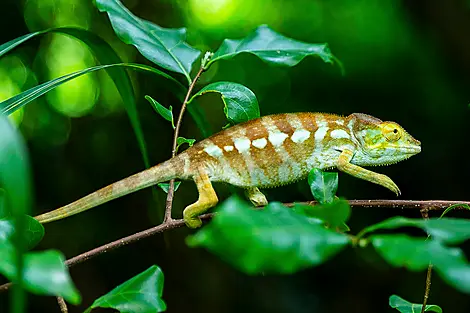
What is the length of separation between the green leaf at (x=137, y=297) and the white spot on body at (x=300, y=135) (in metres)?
0.54

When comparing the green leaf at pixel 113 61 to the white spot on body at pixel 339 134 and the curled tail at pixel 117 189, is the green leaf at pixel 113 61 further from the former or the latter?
the white spot on body at pixel 339 134

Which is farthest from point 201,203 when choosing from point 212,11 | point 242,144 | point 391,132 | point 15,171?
point 212,11

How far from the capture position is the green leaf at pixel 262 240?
42cm

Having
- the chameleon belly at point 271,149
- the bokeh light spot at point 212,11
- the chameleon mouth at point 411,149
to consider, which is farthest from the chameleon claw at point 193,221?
the bokeh light spot at point 212,11

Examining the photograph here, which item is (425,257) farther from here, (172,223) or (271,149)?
(271,149)

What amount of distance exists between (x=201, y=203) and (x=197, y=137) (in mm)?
3016

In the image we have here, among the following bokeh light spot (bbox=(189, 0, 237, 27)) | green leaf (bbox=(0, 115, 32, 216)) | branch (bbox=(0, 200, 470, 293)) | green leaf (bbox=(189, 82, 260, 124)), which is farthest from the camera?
bokeh light spot (bbox=(189, 0, 237, 27))

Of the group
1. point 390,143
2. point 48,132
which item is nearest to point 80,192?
point 48,132

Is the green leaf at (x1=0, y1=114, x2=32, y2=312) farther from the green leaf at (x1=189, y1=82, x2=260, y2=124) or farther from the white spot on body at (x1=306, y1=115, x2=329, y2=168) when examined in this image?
the white spot on body at (x1=306, y1=115, x2=329, y2=168)

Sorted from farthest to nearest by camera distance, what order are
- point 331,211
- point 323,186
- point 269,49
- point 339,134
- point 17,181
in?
point 339,134
point 269,49
point 323,186
point 331,211
point 17,181

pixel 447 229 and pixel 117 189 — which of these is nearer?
pixel 447 229

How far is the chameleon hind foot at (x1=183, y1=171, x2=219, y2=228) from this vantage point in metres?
1.13

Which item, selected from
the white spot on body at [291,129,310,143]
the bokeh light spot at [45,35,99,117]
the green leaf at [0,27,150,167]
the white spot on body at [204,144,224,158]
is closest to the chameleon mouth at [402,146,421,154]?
the white spot on body at [291,129,310,143]

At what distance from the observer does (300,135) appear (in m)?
1.25
